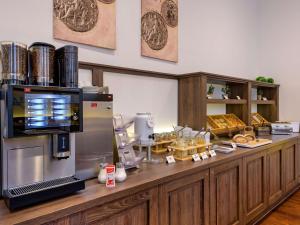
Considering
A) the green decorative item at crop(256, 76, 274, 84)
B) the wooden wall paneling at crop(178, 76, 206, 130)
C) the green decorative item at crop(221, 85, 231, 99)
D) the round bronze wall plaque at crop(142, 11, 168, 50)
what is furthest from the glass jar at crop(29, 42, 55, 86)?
the green decorative item at crop(256, 76, 274, 84)

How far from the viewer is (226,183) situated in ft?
7.12

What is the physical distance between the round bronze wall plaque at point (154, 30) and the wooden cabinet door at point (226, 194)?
1.40 meters

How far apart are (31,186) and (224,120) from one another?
8.66 ft

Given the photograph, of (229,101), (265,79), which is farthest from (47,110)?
(265,79)

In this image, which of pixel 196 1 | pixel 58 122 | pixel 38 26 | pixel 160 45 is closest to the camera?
pixel 58 122

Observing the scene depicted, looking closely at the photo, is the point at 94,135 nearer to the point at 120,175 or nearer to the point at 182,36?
the point at 120,175

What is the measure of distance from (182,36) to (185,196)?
1935 millimetres

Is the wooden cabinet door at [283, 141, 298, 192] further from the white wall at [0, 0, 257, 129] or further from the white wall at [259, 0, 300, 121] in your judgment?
the white wall at [0, 0, 257, 129]

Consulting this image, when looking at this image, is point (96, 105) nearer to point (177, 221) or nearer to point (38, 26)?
point (38, 26)

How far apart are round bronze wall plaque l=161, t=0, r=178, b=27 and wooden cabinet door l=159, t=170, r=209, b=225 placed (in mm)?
1719

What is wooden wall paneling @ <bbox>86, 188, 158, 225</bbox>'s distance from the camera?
1.25 m

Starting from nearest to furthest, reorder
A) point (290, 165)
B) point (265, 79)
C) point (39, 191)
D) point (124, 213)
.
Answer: point (39, 191)
point (124, 213)
point (290, 165)
point (265, 79)

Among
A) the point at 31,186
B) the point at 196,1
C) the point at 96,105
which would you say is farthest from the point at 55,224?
the point at 196,1

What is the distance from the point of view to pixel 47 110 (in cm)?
120
